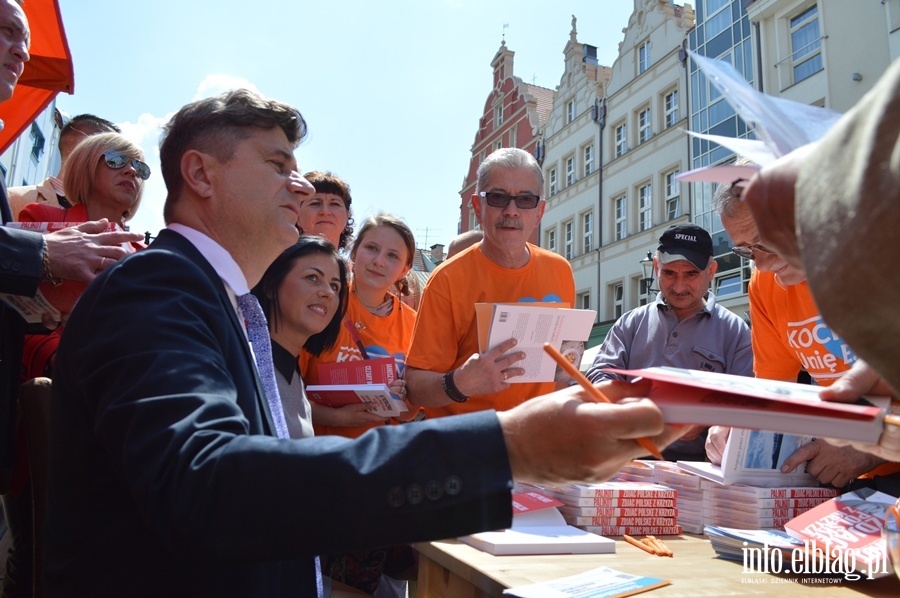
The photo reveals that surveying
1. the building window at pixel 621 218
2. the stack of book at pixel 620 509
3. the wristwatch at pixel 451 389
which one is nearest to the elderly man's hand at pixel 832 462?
the stack of book at pixel 620 509

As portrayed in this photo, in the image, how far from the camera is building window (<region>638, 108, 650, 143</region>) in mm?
23641

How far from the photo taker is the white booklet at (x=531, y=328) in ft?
8.26

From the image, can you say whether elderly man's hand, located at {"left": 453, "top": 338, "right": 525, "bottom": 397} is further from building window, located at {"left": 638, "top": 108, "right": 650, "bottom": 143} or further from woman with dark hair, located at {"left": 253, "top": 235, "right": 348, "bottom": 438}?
building window, located at {"left": 638, "top": 108, "right": 650, "bottom": 143}

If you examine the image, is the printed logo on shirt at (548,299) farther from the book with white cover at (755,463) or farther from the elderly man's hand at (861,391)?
the elderly man's hand at (861,391)

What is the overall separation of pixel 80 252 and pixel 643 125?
2428 cm

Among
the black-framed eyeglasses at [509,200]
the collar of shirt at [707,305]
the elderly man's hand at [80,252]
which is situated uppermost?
the black-framed eyeglasses at [509,200]

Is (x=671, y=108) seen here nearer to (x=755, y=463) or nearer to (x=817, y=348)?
(x=817, y=348)

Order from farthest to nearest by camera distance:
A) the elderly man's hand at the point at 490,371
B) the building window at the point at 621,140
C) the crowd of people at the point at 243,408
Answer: the building window at the point at 621,140 → the elderly man's hand at the point at 490,371 → the crowd of people at the point at 243,408

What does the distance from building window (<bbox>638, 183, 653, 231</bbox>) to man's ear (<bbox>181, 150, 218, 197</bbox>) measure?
2194cm

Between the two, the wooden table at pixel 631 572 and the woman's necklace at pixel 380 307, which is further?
the woman's necklace at pixel 380 307

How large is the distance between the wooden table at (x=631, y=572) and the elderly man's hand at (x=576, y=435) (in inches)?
23.4

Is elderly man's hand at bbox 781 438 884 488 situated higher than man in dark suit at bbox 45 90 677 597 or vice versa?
man in dark suit at bbox 45 90 677 597

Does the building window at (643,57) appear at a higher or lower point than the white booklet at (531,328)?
higher

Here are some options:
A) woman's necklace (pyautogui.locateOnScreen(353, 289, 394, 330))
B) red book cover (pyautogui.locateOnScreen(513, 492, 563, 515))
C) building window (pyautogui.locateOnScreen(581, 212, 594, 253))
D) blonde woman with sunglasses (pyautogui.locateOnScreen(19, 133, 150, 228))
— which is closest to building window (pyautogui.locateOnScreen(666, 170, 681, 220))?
building window (pyautogui.locateOnScreen(581, 212, 594, 253))
